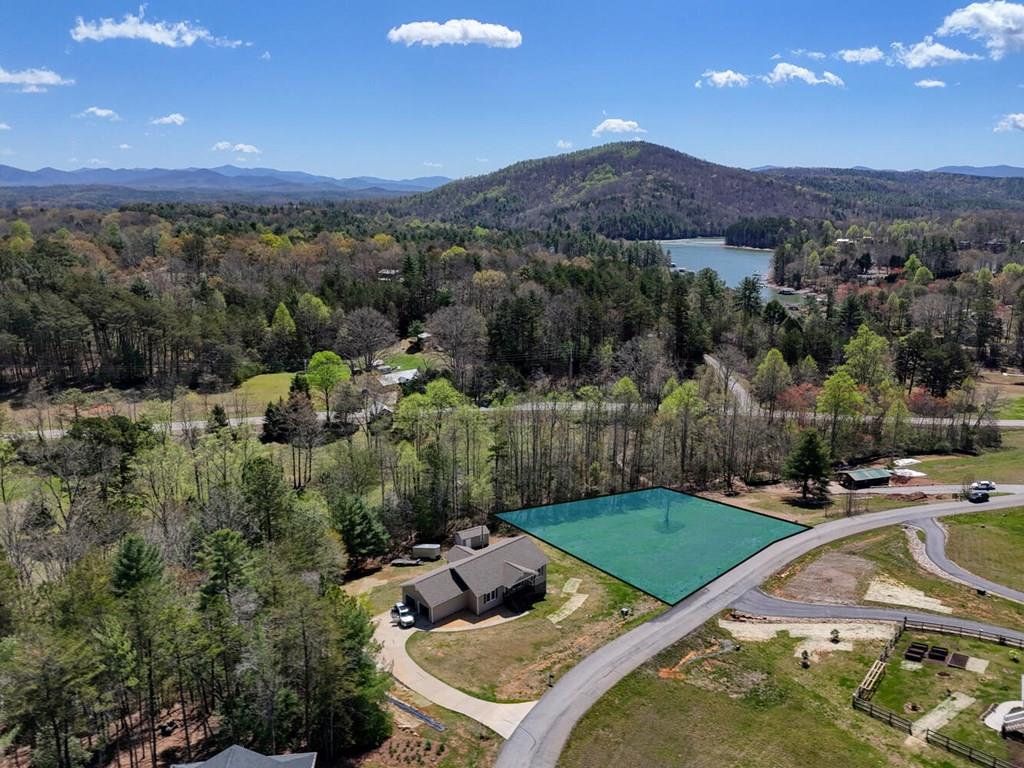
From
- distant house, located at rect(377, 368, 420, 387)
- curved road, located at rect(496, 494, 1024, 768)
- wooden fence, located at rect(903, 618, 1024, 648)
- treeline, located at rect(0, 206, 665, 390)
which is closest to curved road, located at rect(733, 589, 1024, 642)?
curved road, located at rect(496, 494, 1024, 768)

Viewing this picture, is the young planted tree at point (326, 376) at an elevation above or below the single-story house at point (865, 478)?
above

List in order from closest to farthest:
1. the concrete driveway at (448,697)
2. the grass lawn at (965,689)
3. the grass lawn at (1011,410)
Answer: the grass lawn at (965,689)
the concrete driveway at (448,697)
the grass lawn at (1011,410)

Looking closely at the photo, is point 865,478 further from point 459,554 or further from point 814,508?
point 459,554

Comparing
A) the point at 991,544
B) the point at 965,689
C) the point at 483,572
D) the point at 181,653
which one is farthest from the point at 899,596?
the point at 181,653

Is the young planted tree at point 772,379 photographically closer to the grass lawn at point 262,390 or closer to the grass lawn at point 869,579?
the grass lawn at point 869,579

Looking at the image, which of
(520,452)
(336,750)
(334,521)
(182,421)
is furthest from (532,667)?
(182,421)
